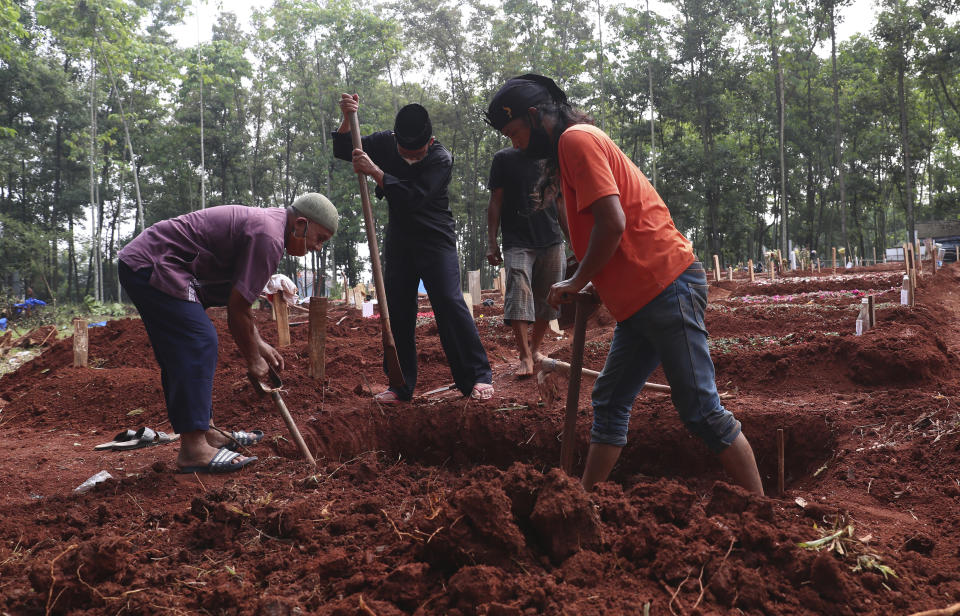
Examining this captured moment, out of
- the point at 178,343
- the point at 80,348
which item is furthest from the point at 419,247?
the point at 80,348

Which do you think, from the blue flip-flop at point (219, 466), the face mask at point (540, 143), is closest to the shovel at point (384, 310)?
the blue flip-flop at point (219, 466)

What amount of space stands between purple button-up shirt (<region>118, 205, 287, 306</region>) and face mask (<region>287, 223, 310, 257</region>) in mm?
75

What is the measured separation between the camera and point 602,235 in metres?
2.26

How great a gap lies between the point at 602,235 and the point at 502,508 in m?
1.03

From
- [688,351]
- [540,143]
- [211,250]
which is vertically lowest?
[688,351]

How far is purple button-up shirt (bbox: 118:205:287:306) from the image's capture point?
3203 millimetres

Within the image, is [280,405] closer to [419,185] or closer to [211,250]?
[211,250]

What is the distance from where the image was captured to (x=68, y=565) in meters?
1.94

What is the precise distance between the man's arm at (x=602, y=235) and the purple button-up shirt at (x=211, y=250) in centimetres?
170

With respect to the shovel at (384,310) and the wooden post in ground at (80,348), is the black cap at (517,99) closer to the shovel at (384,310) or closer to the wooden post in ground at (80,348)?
the shovel at (384,310)

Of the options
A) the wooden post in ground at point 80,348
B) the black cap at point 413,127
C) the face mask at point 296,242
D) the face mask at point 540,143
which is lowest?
the wooden post in ground at point 80,348

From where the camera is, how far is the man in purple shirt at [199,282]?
323cm

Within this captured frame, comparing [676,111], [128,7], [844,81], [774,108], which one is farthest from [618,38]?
[128,7]

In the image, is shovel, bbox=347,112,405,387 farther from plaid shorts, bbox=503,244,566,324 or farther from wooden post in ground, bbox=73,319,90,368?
wooden post in ground, bbox=73,319,90,368
